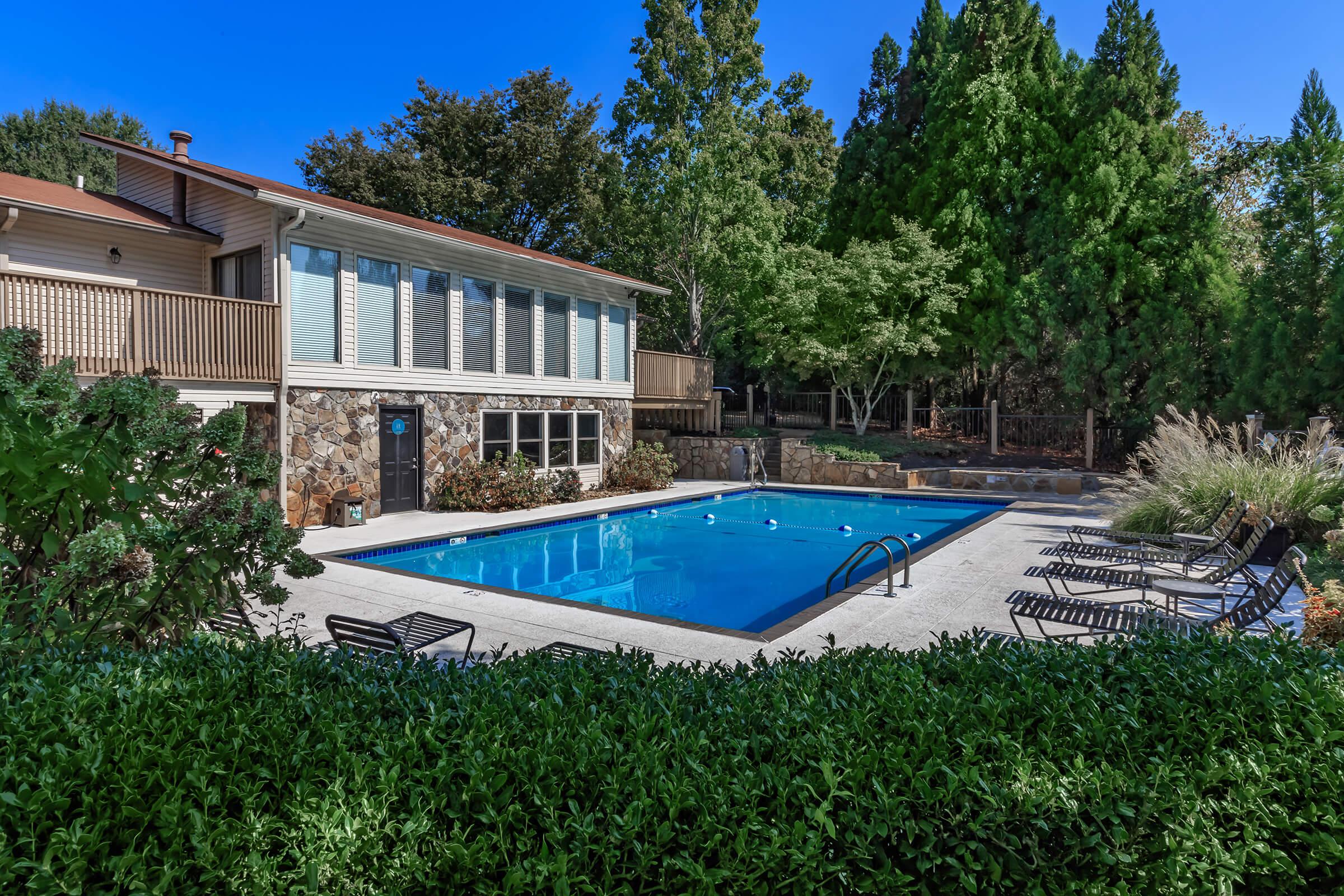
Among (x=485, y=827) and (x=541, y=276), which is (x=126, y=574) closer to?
(x=485, y=827)

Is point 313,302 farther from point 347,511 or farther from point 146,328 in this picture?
point 347,511

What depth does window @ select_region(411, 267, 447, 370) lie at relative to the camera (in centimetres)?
1382

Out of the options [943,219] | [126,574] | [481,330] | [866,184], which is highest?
[866,184]

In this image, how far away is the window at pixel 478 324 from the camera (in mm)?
14766

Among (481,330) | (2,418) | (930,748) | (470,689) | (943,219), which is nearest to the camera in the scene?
(930,748)

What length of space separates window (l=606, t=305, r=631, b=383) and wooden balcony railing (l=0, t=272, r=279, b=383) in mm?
8084

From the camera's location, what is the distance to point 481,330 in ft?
49.5

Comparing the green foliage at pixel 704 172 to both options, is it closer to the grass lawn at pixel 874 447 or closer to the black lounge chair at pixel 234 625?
the grass lawn at pixel 874 447

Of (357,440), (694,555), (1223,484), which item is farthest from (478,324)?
(1223,484)

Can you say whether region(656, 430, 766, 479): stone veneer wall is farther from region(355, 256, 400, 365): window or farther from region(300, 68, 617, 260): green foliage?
region(300, 68, 617, 260): green foliage

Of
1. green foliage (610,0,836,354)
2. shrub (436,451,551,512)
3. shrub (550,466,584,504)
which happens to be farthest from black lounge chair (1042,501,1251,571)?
green foliage (610,0,836,354)

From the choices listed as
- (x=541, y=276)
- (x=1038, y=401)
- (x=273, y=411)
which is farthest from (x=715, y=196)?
(x=273, y=411)

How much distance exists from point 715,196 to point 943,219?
22.3 feet

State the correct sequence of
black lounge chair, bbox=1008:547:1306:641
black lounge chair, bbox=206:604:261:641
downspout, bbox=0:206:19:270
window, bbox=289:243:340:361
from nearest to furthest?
black lounge chair, bbox=206:604:261:641 → black lounge chair, bbox=1008:547:1306:641 → downspout, bbox=0:206:19:270 → window, bbox=289:243:340:361
